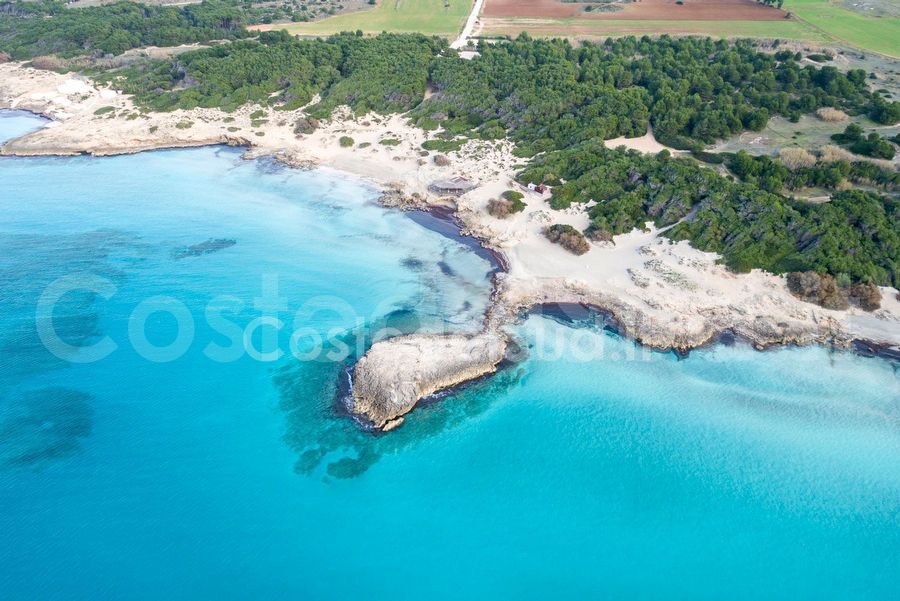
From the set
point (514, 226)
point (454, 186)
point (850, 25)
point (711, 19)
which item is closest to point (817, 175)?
point (514, 226)

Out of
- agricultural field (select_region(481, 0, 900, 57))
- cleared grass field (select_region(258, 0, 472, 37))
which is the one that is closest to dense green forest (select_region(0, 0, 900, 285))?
cleared grass field (select_region(258, 0, 472, 37))

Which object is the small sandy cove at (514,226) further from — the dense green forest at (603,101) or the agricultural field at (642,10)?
the agricultural field at (642,10)

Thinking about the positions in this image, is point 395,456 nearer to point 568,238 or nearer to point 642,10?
point 568,238

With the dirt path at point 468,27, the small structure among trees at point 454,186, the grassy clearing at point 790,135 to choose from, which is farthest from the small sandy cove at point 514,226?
the dirt path at point 468,27

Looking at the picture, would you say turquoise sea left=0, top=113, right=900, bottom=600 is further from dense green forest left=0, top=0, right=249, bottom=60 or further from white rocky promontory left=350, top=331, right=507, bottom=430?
dense green forest left=0, top=0, right=249, bottom=60

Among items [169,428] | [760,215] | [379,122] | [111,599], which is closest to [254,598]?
[111,599]

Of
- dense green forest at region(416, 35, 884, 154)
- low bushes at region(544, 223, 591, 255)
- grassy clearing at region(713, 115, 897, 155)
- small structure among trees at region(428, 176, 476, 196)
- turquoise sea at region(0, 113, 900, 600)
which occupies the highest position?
dense green forest at region(416, 35, 884, 154)

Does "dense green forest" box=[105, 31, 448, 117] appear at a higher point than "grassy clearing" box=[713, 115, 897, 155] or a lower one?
higher
